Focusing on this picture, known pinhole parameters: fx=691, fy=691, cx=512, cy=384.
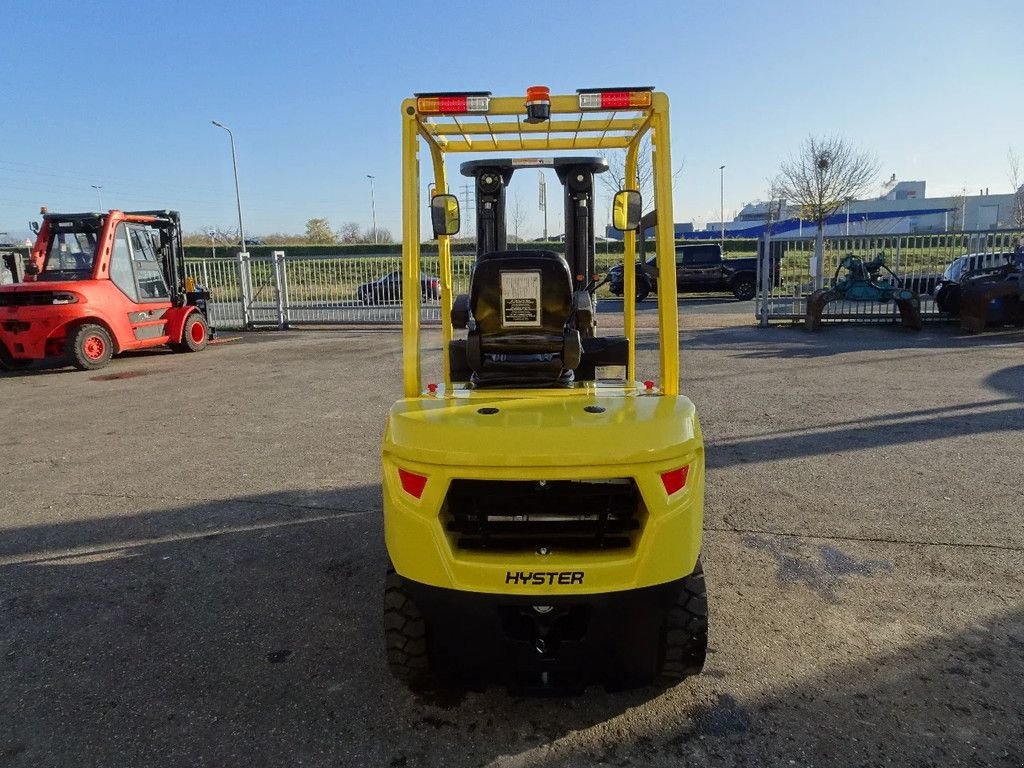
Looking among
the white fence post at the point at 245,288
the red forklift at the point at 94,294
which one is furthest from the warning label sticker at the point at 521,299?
the white fence post at the point at 245,288

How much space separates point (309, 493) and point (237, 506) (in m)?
0.54

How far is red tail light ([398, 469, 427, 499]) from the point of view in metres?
2.63

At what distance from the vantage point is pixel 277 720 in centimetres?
286

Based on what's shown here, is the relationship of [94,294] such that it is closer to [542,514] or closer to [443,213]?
[443,213]

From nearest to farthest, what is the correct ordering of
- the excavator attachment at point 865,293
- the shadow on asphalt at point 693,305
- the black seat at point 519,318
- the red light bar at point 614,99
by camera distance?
the red light bar at point 614,99 < the black seat at point 519,318 < the excavator attachment at point 865,293 < the shadow on asphalt at point 693,305

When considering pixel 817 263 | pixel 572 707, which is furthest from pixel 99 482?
pixel 817 263

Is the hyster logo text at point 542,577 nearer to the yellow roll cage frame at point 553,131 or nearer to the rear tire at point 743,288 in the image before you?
the yellow roll cage frame at point 553,131

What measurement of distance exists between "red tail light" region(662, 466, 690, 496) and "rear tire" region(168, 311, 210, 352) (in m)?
13.1

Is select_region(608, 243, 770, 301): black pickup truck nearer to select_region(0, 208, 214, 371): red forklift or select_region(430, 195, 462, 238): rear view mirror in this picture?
select_region(0, 208, 214, 371): red forklift

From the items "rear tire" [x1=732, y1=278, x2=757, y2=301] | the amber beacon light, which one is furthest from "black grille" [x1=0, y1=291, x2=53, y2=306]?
"rear tire" [x1=732, y1=278, x2=757, y2=301]

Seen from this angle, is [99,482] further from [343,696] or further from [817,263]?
[817,263]

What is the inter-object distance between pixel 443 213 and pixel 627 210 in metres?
0.92

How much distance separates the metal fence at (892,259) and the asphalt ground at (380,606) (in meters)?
8.16

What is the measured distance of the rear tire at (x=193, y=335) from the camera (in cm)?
1371
